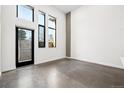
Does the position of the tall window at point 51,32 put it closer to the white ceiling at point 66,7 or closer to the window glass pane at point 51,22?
the window glass pane at point 51,22

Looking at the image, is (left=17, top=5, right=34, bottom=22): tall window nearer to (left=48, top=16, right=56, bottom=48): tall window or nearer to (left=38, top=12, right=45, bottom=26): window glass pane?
(left=38, top=12, right=45, bottom=26): window glass pane

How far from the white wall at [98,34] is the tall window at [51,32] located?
1436 millimetres

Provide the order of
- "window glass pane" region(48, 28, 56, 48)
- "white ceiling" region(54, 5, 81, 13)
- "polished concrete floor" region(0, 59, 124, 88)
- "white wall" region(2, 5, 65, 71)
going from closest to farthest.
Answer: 1. "polished concrete floor" region(0, 59, 124, 88)
2. "white wall" region(2, 5, 65, 71)
3. "window glass pane" region(48, 28, 56, 48)
4. "white ceiling" region(54, 5, 81, 13)

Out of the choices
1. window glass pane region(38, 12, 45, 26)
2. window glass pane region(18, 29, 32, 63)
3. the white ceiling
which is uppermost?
the white ceiling

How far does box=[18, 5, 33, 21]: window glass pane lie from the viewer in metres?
3.88

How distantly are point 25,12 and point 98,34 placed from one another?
13.6ft

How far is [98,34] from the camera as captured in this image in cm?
464

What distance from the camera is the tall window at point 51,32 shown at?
5461mm

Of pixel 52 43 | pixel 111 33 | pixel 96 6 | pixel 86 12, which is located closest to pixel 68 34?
pixel 52 43

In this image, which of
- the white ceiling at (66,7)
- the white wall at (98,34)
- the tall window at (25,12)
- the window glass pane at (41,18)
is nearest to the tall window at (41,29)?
the window glass pane at (41,18)

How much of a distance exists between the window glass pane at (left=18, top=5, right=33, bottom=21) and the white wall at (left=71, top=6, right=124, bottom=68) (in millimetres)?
3180

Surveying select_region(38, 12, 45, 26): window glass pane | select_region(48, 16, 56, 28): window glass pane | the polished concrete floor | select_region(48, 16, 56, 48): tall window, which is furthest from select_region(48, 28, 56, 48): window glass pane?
the polished concrete floor
